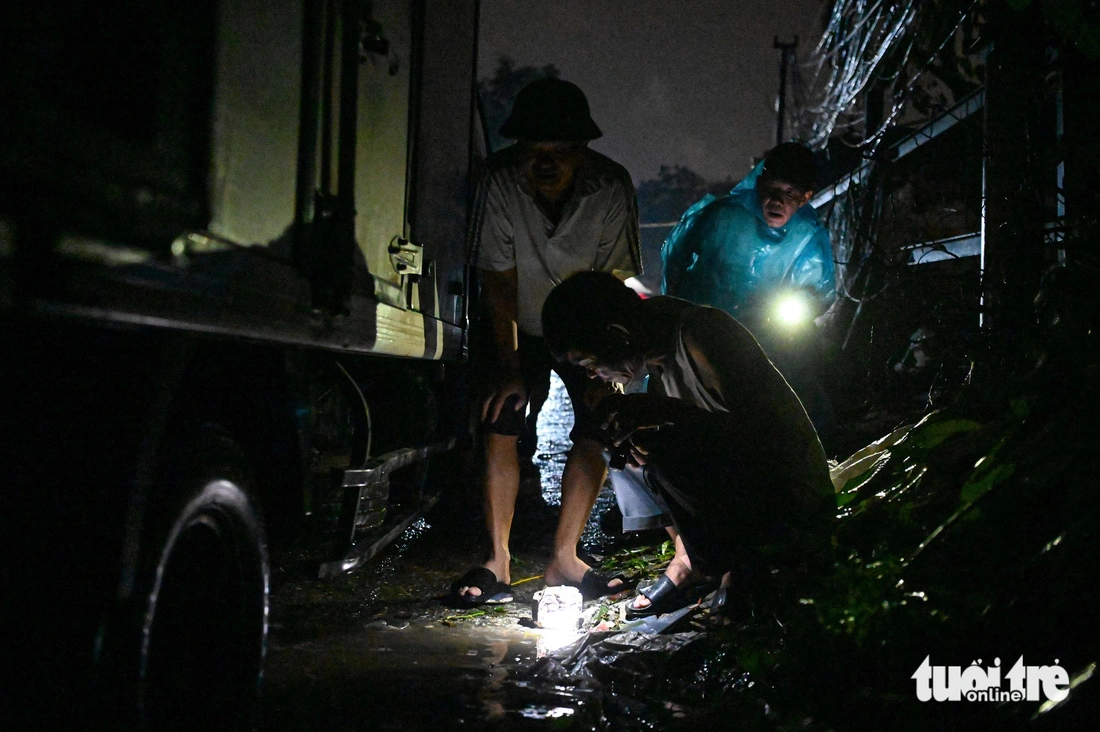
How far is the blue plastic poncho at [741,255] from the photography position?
469 cm

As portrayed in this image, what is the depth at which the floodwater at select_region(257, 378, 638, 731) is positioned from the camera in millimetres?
2543

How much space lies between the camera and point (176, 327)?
1.62 metres

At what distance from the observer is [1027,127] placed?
367 cm

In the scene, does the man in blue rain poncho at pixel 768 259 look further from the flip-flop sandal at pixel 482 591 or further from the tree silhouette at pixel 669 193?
the tree silhouette at pixel 669 193

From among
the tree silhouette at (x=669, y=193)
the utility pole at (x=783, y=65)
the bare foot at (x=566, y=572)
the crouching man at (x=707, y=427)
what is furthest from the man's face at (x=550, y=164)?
the tree silhouette at (x=669, y=193)

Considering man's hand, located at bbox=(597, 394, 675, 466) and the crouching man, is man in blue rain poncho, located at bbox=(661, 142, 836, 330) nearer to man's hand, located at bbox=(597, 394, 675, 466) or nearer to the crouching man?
the crouching man

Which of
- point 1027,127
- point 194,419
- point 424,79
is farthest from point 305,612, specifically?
point 1027,127

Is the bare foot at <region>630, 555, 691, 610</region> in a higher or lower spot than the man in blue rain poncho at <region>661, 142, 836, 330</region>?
lower

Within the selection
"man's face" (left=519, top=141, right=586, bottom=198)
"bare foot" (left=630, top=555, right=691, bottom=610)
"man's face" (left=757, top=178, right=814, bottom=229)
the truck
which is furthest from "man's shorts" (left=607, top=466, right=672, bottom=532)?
"man's face" (left=757, top=178, right=814, bottom=229)

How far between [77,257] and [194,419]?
22.0 inches

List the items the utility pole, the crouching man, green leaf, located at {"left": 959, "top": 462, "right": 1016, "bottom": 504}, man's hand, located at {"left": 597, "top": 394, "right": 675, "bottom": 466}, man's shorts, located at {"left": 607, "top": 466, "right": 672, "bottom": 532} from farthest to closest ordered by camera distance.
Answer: the utility pole → man's shorts, located at {"left": 607, "top": 466, "right": 672, "bottom": 532} → man's hand, located at {"left": 597, "top": 394, "right": 675, "bottom": 466} → the crouching man → green leaf, located at {"left": 959, "top": 462, "right": 1016, "bottom": 504}

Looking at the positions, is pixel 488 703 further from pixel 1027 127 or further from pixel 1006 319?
pixel 1027 127

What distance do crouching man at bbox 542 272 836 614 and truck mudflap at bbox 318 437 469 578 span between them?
0.80 metres

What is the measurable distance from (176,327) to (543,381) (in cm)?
283
